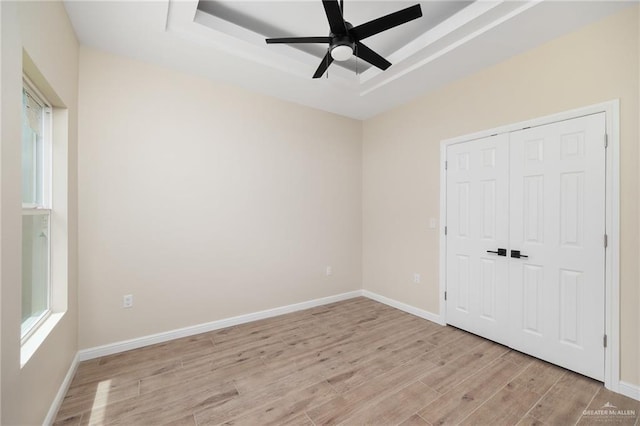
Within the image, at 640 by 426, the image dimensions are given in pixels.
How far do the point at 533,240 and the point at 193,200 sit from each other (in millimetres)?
3414

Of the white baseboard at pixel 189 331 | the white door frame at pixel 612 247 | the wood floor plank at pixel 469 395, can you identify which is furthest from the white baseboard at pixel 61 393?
the white door frame at pixel 612 247

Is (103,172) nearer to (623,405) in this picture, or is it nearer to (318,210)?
(318,210)

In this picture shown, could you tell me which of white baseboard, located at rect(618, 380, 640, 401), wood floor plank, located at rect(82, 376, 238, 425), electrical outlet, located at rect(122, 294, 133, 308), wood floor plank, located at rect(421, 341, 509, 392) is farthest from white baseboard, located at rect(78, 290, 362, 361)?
white baseboard, located at rect(618, 380, 640, 401)

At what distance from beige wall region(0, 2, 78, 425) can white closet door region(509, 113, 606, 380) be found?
11.7 ft

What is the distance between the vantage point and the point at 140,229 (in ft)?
8.91

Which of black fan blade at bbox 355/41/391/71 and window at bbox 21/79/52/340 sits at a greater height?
black fan blade at bbox 355/41/391/71

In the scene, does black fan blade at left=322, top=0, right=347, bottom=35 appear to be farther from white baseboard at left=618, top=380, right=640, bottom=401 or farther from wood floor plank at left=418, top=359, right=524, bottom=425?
white baseboard at left=618, top=380, right=640, bottom=401

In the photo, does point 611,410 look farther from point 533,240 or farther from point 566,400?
point 533,240

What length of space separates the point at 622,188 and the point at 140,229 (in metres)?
4.11

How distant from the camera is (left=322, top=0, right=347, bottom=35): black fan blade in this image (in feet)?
5.29

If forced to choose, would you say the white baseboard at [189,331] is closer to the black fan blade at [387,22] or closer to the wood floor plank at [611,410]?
the wood floor plank at [611,410]

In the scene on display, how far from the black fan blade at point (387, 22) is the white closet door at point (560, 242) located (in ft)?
5.50

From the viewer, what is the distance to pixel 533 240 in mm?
2535

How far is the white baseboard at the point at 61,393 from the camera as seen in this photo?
1704mm
